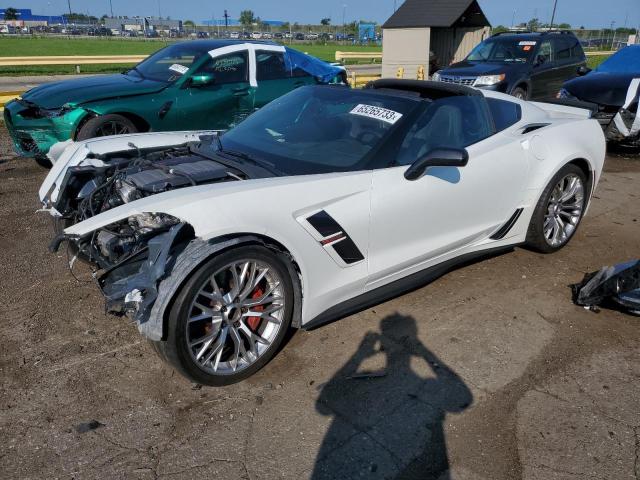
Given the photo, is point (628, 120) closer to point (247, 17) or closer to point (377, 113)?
point (377, 113)

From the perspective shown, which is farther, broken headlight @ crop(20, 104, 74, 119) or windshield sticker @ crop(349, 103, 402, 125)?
broken headlight @ crop(20, 104, 74, 119)

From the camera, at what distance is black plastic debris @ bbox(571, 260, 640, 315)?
12.0 ft

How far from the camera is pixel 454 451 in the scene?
2.49 metres

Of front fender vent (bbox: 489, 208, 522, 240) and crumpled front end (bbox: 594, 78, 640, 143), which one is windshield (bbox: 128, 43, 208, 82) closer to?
front fender vent (bbox: 489, 208, 522, 240)

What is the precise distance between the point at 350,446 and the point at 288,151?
1.89 meters

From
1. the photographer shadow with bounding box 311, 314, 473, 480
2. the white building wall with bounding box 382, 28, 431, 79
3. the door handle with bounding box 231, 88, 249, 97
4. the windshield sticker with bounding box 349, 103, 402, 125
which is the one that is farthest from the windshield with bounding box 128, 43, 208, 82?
the white building wall with bounding box 382, 28, 431, 79

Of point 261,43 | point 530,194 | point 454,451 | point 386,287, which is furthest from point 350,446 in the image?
point 261,43

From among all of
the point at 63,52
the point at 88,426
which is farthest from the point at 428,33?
the point at 63,52

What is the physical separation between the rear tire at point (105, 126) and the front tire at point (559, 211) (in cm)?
479

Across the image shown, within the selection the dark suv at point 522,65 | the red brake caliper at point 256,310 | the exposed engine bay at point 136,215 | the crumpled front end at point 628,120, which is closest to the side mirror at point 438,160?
the exposed engine bay at point 136,215

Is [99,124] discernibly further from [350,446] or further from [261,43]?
[350,446]

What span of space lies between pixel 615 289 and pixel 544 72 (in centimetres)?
931

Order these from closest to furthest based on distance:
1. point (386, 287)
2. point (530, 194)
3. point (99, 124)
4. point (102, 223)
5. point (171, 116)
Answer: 1. point (102, 223)
2. point (386, 287)
3. point (530, 194)
4. point (99, 124)
5. point (171, 116)

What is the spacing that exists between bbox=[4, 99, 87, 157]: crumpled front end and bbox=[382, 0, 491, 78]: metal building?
496 inches
